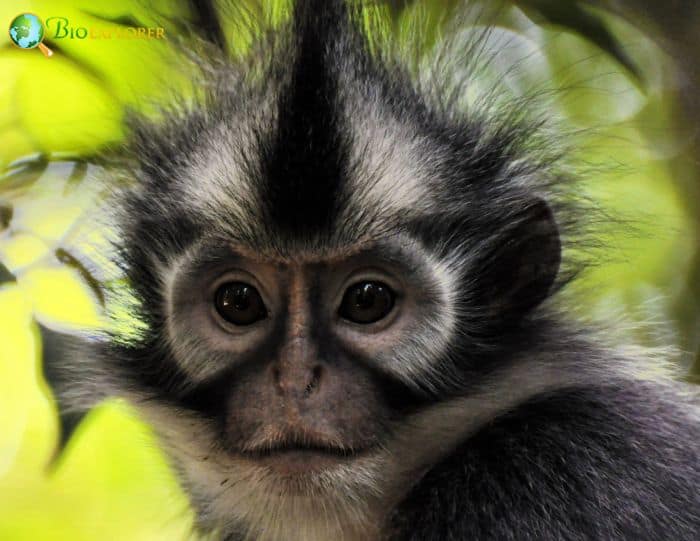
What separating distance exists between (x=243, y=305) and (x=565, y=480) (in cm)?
65

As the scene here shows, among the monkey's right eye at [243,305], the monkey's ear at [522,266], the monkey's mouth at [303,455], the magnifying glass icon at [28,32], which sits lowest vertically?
the monkey's mouth at [303,455]

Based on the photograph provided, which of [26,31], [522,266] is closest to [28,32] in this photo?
[26,31]

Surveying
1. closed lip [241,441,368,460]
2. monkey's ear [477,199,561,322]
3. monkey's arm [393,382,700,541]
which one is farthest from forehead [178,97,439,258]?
monkey's arm [393,382,700,541]

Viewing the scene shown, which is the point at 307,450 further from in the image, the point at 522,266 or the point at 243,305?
the point at 522,266

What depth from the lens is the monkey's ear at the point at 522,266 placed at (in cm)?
164

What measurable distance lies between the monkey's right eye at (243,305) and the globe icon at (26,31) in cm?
145

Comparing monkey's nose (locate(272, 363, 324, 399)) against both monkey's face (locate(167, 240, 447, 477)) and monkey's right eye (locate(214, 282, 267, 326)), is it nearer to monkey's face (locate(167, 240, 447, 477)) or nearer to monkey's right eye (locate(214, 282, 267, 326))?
monkey's face (locate(167, 240, 447, 477))

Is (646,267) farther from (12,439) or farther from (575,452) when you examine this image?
(12,439)

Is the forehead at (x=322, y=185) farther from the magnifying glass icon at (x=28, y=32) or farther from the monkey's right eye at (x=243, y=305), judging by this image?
the magnifying glass icon at (x=28, y=32)

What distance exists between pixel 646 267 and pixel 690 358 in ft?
0.93

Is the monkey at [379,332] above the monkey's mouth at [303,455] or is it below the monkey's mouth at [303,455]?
above

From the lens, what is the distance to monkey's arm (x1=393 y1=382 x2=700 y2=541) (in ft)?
4.54

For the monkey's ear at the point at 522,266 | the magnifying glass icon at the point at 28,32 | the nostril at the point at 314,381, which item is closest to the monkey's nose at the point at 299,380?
the nostril at the point at 314,381

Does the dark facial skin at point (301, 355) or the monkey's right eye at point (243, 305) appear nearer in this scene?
the dark facial skin at point (301, 355)
